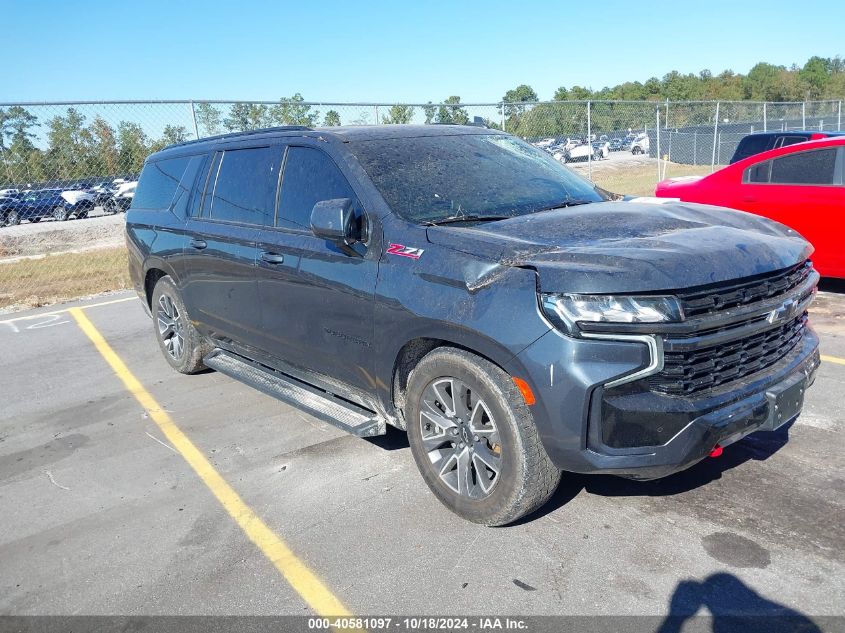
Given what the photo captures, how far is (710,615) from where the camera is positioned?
281cm

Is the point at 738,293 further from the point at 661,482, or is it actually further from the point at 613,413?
the point at 661,482

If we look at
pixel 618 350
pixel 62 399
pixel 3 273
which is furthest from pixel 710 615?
pixel 3 273

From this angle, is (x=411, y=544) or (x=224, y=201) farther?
(x=224, y=201)

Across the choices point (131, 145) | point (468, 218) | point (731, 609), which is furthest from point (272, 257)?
point (131, 145)

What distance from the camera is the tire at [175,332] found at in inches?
241

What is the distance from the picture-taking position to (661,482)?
3.93 meters

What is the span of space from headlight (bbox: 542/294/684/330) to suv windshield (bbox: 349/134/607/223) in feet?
3.62

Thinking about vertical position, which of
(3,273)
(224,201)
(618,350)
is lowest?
(3,273)

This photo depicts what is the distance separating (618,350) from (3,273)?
12507 mm

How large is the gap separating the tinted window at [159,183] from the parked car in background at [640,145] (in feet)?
70.8

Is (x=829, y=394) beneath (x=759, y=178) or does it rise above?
beneath

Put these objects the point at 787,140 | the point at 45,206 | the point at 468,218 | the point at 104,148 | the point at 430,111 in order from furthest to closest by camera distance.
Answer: the point at 430,111
the point at 45,206
the point at 787,140
the point at 104,148
the point at 468,218

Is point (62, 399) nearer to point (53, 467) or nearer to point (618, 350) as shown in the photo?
point (53, 467)

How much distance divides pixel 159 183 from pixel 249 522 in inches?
146
